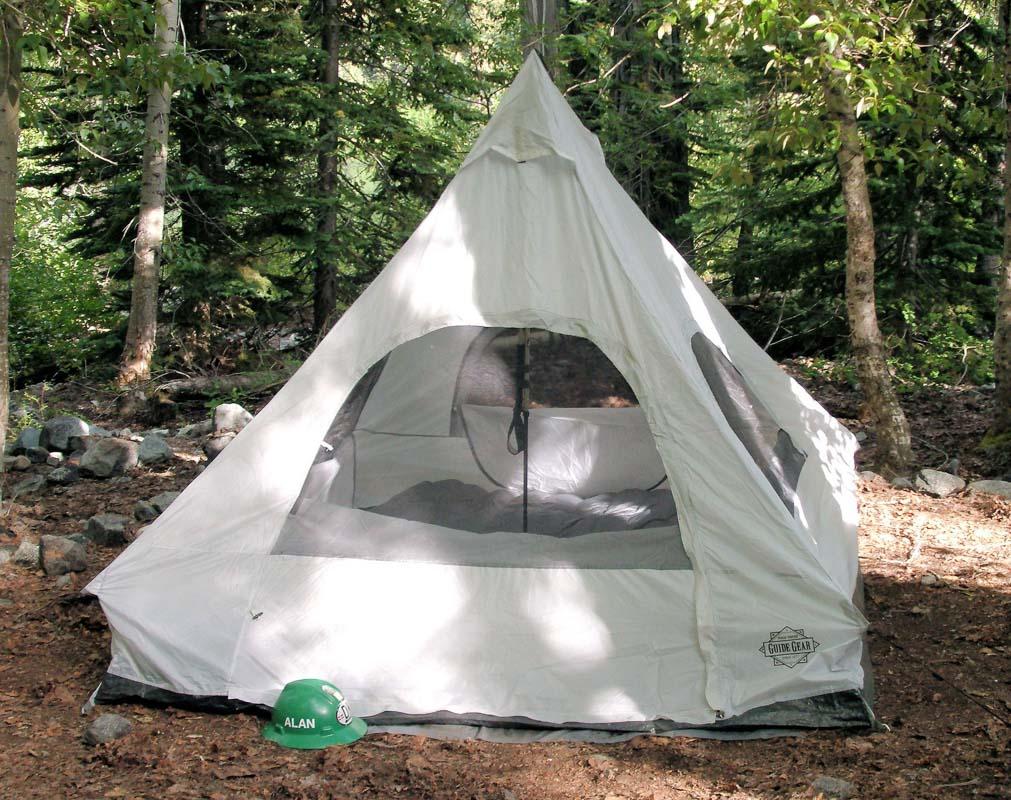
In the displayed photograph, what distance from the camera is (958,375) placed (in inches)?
354

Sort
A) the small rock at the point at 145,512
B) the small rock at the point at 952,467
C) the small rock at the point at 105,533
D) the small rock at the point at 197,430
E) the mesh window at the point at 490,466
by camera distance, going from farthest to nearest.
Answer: the small rock at the point at 197,430
the small rock at the point at 952,467
the small rock at the point at 145,512
the small rock at the point at 105,533
the mesh window at the point at 490,466

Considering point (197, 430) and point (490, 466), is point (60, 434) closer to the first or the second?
point (197, 430)

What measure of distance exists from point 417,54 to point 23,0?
6498mm

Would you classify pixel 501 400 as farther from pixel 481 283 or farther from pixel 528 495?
pixel 481 283

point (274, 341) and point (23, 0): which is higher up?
point (23, 0)

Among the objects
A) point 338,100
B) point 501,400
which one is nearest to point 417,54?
point 338,100

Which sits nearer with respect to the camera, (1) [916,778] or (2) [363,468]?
(1) [916,778]

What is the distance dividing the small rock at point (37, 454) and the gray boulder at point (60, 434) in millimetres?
132

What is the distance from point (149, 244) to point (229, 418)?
8.53 ft

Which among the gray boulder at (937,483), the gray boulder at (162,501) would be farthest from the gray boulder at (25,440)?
the gray boulder at (937,483)

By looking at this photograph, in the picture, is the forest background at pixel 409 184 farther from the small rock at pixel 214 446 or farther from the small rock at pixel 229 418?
the small rock at pixel 214 446

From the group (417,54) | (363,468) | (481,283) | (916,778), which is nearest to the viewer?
(916,778)

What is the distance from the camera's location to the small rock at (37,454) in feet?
23.2

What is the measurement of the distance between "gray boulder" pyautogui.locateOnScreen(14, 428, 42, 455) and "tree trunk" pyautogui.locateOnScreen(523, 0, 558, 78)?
17.5 ft
